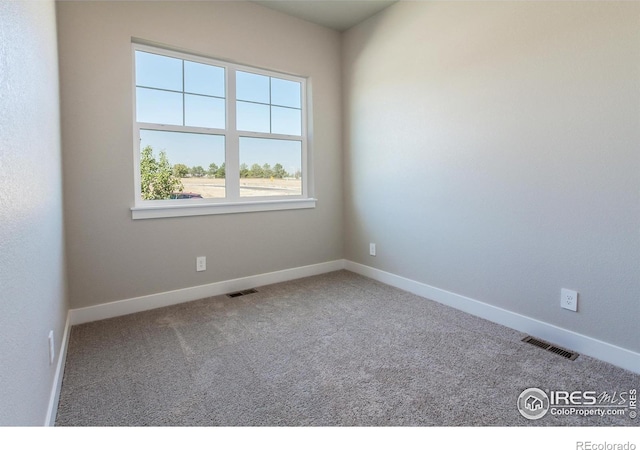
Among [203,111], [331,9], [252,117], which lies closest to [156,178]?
[203,111]

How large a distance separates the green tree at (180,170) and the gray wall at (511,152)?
5.74 ft

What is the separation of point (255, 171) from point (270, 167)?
0.60 ft

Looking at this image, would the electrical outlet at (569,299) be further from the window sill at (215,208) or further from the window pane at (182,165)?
the window pane at (182,165)

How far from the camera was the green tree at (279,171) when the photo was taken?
365cm

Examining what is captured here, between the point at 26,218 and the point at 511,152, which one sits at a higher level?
the point at 511,152

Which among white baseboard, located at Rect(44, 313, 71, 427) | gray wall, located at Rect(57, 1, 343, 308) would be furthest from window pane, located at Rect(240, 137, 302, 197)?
white baseboard, located at Rect(44, 313, 71, 427)

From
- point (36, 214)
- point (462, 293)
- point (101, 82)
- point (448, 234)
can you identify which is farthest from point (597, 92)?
point (101, 82)

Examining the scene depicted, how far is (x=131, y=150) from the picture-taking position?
276 centimetres

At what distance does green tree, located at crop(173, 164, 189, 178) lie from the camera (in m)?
3.04

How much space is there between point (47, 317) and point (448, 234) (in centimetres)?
266

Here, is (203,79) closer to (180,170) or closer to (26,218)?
(180,170)

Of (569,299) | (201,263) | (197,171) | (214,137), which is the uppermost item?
(214,137)

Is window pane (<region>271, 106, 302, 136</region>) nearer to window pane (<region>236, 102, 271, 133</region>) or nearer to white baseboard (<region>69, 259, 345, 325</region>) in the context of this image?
window pane (<region>236, 102, 271, 133</region>)
